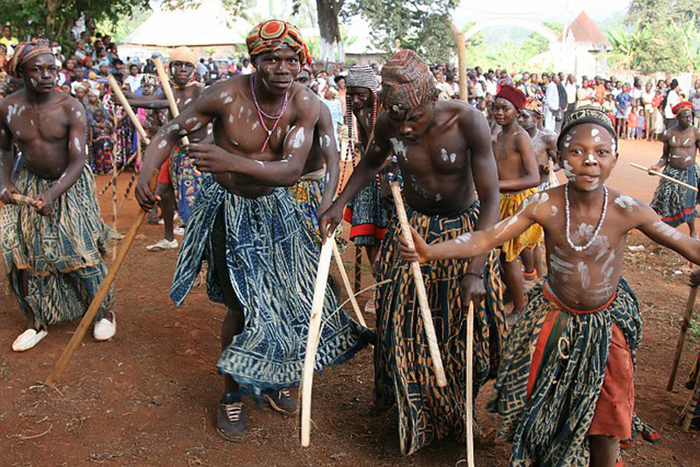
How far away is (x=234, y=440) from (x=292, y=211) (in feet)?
4.20

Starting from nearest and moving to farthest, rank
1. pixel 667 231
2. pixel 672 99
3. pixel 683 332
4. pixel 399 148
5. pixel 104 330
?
pixel 667 231 < pixel 399 148 < pixel 683 332 < pixel 104 330 < pixel 672 99

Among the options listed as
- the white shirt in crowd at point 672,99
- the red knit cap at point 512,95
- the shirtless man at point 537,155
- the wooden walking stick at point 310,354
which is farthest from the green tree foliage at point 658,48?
the wooden walking stick at point 310,354

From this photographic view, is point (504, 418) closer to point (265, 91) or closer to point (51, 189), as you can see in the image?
point (265, 91)

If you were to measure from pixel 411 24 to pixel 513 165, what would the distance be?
24725 mm

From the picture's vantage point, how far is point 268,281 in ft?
12.4

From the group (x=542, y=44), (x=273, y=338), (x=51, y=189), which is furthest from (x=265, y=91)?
(x=542, y=44)

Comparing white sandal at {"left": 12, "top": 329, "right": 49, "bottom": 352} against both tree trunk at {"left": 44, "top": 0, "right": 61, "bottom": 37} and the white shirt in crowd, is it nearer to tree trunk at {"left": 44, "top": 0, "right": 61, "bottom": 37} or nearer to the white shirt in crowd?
tree trunk at {"left": 44, "top": 0, "right": 61, "bottom": 37}

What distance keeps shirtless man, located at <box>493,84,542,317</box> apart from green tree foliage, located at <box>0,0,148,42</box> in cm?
1199

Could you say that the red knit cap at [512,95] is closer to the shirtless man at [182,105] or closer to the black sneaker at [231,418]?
the shirtless man at [182,105]

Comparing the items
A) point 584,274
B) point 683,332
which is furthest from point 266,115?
point 683,332

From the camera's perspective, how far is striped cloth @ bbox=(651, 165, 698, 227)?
7.72 metres

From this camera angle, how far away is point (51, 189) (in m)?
4.55

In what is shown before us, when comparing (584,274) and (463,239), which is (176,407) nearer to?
(463,239)

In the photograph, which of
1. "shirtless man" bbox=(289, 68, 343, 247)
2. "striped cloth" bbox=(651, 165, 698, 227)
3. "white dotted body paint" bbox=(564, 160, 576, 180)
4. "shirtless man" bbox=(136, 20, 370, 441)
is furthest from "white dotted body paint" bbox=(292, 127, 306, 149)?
"striped cloth" bbox=(651, 165, 698, 227)
